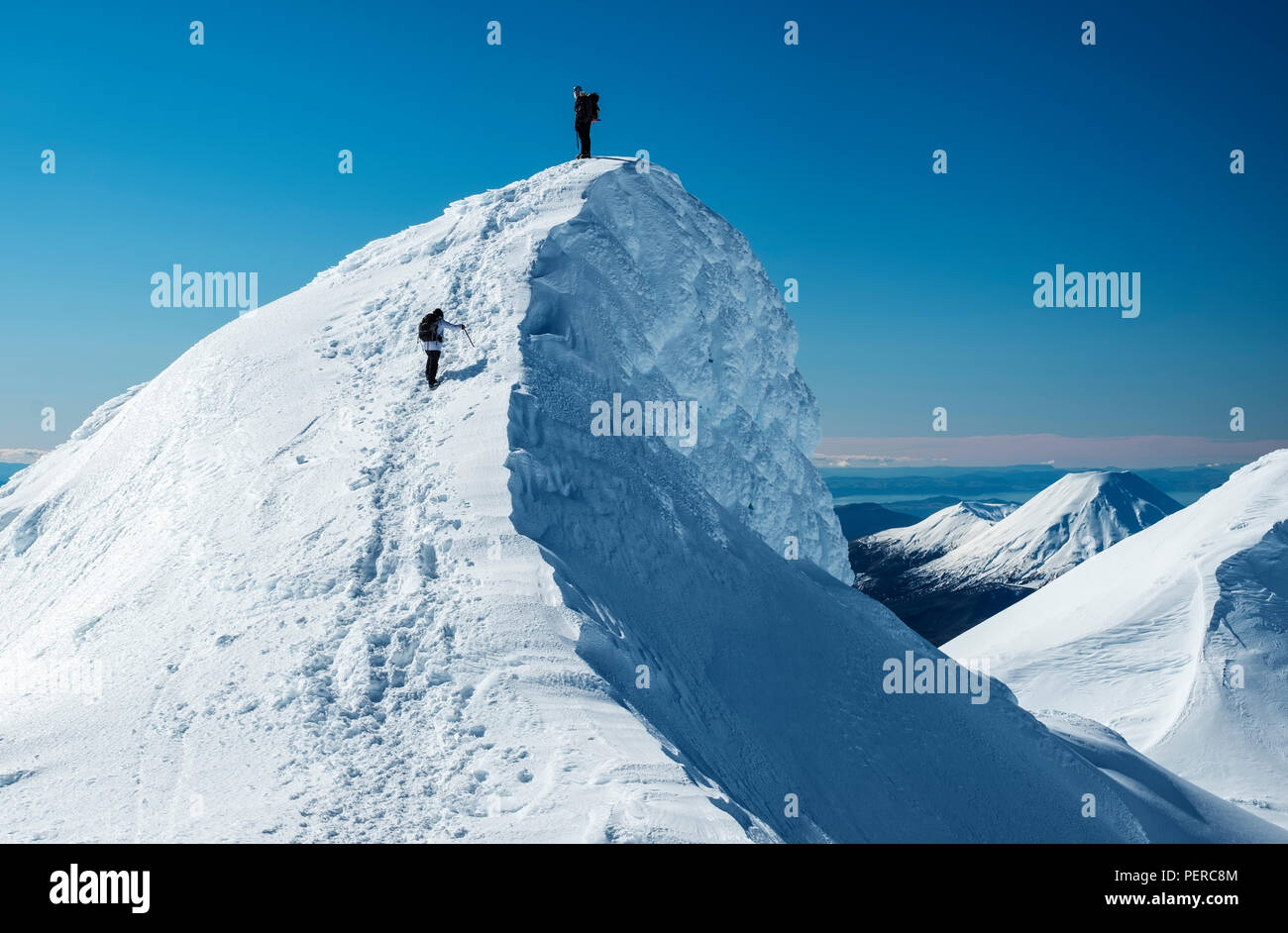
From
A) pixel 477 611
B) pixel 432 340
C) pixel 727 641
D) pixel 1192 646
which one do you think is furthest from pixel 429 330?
pixel 1192 646

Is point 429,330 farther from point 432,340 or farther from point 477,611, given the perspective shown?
point 477,611

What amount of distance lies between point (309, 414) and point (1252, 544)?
55037 mm

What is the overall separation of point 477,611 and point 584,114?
1913 cm

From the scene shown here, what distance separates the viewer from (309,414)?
1762 cm

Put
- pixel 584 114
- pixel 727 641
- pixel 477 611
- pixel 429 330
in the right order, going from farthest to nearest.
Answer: pixel 584 114
pixel 429 330
pixel 727 641
pixel 477 611

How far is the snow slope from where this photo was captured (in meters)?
40.9

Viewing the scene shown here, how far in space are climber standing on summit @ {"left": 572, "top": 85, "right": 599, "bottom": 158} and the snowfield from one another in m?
0.90

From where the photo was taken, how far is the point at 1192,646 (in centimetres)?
4775

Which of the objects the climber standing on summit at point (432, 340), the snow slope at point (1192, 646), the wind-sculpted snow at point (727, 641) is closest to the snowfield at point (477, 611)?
the wind-sculpted snow at point (727, 641)

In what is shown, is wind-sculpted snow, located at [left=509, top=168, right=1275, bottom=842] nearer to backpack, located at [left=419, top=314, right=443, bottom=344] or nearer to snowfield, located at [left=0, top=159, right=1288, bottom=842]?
snowfield, located at [left=0, top=159, right=1288, bottom=842]

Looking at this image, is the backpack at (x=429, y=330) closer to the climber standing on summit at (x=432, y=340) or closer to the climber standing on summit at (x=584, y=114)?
the climber standing on summit at (x=432, y=340)

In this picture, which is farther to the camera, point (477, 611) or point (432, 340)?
point (432, 340)

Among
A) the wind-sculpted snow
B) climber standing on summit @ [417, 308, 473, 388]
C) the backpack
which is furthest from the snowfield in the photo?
the backpack
